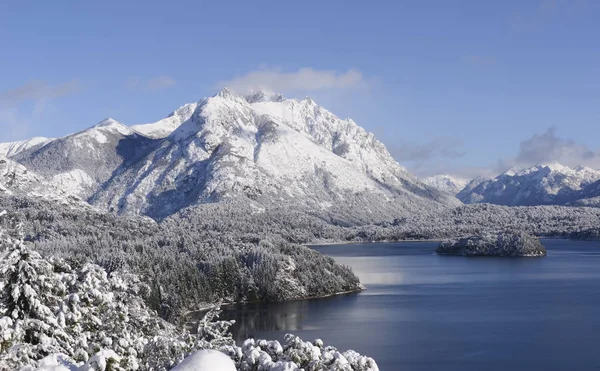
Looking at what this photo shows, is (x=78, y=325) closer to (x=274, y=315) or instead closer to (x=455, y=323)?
(x=455, y=323)

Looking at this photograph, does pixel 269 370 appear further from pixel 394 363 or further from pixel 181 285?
pixel 181 285

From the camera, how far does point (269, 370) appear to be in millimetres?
34219

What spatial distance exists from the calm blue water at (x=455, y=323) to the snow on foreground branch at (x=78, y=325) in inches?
2328

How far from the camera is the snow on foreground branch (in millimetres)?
24361

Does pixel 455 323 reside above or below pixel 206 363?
below

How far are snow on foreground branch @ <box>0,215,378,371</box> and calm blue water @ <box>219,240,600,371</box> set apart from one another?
59.1 metres

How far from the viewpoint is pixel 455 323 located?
12194 centimetres

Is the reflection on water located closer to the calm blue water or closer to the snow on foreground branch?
the calm blue water

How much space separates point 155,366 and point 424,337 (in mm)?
86502

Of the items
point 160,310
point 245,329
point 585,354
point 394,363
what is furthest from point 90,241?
point 585,354

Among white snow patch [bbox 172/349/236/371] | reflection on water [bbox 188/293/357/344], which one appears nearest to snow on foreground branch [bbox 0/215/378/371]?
white snow patch [bbox 172/349/236/371]

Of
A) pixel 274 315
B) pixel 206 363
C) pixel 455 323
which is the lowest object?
pixel 455 323

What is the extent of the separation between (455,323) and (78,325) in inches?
3988

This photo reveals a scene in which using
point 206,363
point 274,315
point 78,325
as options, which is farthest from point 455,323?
point 206,363
